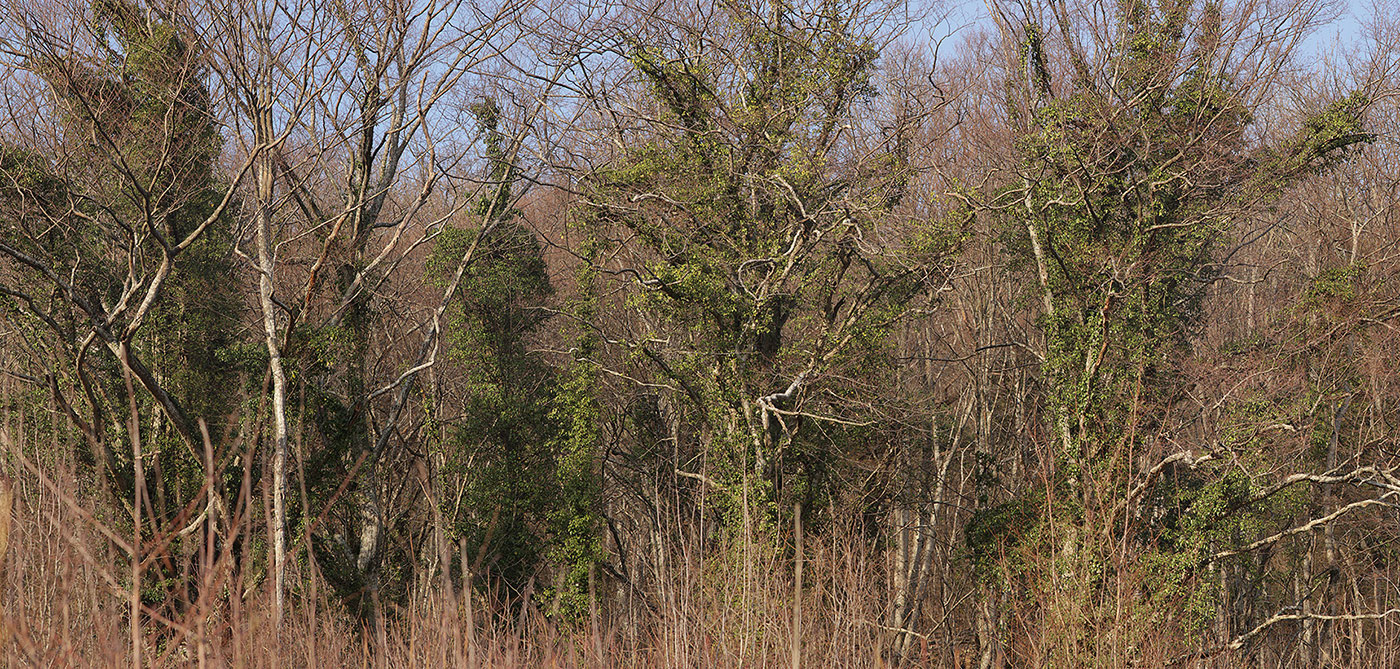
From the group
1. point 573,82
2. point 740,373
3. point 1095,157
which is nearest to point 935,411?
point 740,373

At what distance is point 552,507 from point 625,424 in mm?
2184

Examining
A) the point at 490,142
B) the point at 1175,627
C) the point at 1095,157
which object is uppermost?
the point at 490,142

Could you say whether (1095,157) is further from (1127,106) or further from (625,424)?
(625,424)

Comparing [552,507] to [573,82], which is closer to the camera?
[573,82]

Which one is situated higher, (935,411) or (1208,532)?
(935,411)

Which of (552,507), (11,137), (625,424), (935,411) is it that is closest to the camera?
(11,137)

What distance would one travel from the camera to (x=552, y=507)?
729 inches

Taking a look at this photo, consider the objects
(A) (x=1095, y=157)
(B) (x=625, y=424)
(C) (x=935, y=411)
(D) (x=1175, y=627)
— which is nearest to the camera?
(D) (x=1175, y=627)

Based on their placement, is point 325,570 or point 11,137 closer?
point 11,137

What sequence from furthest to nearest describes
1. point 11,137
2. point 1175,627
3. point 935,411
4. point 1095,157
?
point 935,411 < point 1095,157 < point 1175,627 < point 11,137

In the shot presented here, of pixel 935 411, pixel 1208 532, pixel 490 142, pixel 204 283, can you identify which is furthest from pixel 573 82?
pixel 1208 532

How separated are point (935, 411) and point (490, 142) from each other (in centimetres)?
811

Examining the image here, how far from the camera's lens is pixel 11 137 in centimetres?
1257

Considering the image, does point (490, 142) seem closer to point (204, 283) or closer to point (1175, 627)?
point (204, 283)
